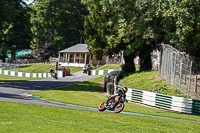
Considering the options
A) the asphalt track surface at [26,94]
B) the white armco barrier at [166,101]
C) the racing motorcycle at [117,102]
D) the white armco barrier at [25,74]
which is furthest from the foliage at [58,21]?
the racing motorcycle at [117,102]

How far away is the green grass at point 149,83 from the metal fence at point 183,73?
0.54m

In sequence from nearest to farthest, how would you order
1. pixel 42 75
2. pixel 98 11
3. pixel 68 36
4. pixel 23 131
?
pixel 23 131 → pixel 98 11 → pixel 42 75 → pixel 68 36

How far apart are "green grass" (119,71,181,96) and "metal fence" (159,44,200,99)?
0.54 m

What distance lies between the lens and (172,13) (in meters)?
21.1

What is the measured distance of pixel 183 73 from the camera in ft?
73.5

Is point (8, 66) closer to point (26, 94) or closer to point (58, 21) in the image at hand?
point (58, 21)

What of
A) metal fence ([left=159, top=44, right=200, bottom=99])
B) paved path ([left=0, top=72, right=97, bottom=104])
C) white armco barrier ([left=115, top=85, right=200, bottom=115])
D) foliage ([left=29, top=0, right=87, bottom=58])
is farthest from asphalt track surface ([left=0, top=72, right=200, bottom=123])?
foliage ([left=29, top=0, right=87, bottom=58])

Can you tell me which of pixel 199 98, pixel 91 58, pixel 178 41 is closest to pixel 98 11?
pixel 178 41

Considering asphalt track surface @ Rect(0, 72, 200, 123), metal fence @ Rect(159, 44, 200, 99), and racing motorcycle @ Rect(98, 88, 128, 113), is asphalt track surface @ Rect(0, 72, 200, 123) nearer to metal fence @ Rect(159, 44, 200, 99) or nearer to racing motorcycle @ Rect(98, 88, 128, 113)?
racing motorcycle @ Rect(98, 88, 128, 113)

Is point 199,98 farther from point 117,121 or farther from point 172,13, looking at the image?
point 117,121

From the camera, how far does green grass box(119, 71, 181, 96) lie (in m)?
25.0

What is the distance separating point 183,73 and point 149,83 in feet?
18.6

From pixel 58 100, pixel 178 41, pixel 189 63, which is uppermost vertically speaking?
pixel 178 41

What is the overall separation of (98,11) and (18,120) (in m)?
27.9
